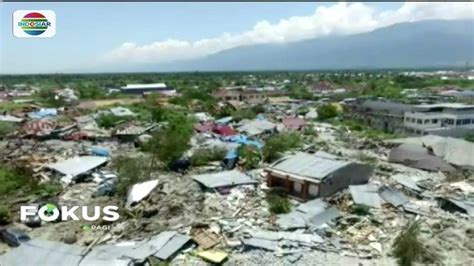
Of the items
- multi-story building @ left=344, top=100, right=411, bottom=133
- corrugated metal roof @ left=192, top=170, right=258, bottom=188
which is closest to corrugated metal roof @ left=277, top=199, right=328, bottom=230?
corrugated metal roof @ left=192, top=170, right=258, bottom=188

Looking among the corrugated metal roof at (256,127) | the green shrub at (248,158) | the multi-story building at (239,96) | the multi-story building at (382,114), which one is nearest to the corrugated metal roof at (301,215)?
the green shrub at (248,158)

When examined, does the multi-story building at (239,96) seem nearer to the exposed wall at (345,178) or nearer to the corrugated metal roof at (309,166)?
the corrugated metal roof at (309,166)

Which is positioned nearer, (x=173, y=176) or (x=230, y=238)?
(x=230, y=238)

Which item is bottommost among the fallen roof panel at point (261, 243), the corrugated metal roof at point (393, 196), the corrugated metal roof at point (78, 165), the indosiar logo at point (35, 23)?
the fallen roof panel at point (261, 243)

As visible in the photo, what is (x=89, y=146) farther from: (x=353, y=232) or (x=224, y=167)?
(x=353, y=232)

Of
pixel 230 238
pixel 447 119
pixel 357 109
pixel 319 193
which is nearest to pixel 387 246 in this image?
pixel 319 193

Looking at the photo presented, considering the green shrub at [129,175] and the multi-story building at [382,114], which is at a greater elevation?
the multi-story building at [382,114]

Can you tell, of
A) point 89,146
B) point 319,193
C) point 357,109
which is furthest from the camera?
point 357,109
